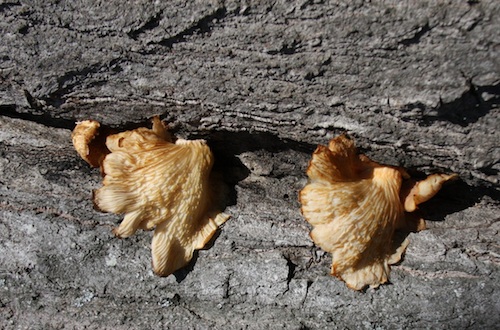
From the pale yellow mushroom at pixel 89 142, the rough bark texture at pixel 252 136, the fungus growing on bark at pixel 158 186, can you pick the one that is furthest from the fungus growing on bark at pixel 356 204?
the pale yellow mushroom at pixel 89 142

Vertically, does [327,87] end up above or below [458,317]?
above

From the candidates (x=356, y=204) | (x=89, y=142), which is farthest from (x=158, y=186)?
(x=356, y=204)

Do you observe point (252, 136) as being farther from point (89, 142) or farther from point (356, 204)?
point (89, 142)

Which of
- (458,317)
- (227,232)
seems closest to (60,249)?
(227,232)

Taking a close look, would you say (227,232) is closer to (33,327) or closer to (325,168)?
(325,168)

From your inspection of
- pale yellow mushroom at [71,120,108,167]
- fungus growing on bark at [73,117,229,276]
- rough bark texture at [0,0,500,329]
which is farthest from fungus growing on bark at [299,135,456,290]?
pale yellow mushroom at [71,120,108,167]

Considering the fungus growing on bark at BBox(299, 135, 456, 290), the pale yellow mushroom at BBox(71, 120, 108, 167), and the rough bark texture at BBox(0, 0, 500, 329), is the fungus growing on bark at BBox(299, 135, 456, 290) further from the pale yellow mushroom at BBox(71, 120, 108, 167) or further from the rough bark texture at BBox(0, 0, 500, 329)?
the pale yellow mushroom at BBox(71, 120, 108, 167)

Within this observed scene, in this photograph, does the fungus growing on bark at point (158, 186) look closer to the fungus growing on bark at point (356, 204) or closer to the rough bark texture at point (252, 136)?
the rough bark texture at point (252, 136)
